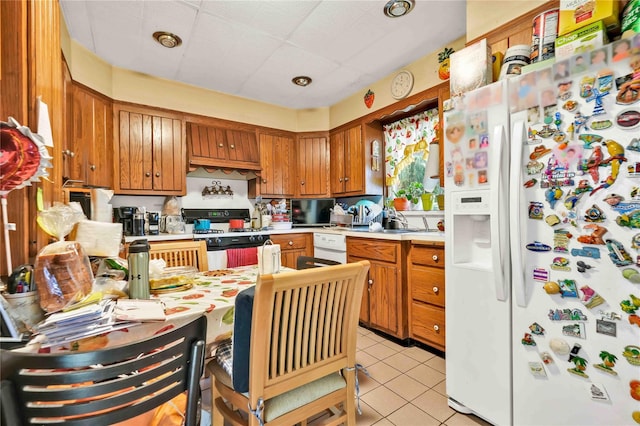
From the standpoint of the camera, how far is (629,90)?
1014 millimetres

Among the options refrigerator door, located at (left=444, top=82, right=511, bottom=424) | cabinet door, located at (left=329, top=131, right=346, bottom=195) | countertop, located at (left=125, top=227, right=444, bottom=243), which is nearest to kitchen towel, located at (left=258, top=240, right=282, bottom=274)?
refrigerator door, located at (left=444, top=82, right=511, bottom=424)

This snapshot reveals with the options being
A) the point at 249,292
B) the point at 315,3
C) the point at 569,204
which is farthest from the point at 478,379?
the point at 315,3

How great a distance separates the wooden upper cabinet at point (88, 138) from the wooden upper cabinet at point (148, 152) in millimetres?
93


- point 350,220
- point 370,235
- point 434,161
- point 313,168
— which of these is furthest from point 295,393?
point 313,168

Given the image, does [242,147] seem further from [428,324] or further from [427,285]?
[428,324]

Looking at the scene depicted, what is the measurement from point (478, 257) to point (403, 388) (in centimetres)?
98

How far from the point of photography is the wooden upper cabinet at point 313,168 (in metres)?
3.83

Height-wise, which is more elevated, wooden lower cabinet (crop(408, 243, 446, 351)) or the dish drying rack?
the dish drying rack

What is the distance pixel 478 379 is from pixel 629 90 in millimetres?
1419

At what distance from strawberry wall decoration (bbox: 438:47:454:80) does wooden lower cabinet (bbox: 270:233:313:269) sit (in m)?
2.16

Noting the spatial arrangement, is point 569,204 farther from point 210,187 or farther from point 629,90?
point 210,187

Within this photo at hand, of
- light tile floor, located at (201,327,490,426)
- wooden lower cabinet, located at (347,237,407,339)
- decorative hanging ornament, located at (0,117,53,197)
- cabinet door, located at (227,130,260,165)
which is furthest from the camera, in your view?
cabinet door, located at (227,130,260,165)

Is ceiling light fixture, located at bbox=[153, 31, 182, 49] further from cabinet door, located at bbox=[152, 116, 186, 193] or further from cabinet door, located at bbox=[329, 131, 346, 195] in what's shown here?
cabinet door, located at bbox=[329, 131, 346, 195]

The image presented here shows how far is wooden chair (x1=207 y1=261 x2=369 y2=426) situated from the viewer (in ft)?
2.98
